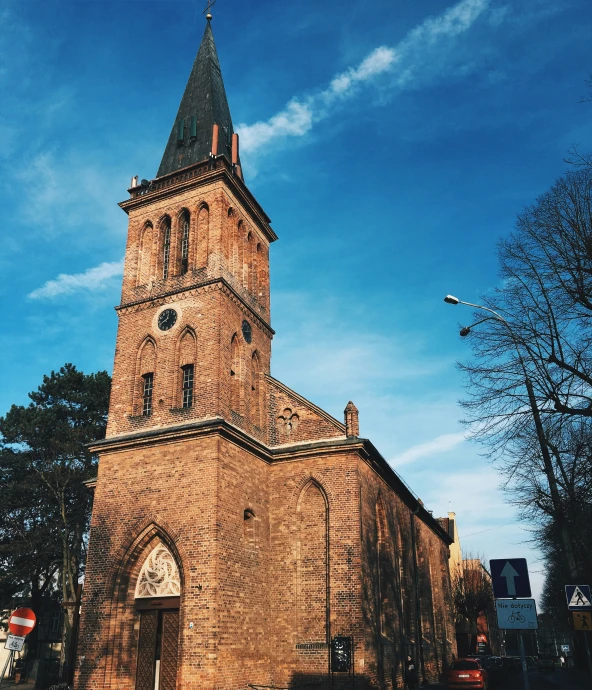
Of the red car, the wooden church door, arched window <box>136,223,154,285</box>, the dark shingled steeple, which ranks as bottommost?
the red car

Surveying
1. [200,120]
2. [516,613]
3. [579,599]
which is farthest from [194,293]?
[516,613]

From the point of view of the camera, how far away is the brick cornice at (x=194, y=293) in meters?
20.8

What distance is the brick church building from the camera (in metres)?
17.0

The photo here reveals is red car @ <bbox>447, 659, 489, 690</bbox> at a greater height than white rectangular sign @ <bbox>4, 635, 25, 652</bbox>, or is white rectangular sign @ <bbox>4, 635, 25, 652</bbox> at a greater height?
white rectangular sign @ <bbox>4, 635, 25, 652</bbox>

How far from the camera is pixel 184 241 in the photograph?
74.9 feet

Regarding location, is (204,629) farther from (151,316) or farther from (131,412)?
(151,316)

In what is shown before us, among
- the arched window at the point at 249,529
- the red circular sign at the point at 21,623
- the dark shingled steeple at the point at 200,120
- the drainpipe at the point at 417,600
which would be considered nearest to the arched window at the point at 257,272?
the dark shingled steeple at the point at 200,120

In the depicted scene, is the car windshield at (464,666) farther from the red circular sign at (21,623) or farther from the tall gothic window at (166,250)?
the tall gothic window at (166,250)

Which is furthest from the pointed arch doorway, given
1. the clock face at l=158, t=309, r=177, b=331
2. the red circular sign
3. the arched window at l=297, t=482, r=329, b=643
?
the clock face at l=158, t=309, r=177, b=331

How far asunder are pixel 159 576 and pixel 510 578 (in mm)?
11787

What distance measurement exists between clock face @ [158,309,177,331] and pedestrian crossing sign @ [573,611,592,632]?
1469 cm

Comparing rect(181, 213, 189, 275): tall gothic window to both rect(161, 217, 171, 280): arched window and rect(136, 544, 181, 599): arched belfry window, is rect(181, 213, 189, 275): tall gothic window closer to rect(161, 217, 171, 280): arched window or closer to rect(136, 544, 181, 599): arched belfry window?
rect(161, 217, 171, 280): arched window

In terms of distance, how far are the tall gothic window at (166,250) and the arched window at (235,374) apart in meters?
3.76

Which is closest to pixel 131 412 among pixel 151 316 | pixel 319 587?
pixel 151 316
